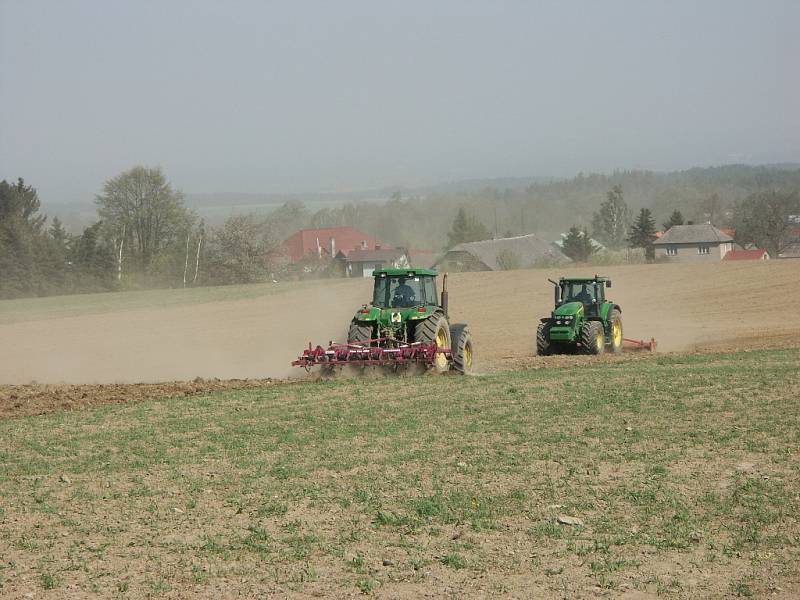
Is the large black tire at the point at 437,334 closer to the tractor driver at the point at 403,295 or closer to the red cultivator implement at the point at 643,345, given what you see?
the tractor driver at the point at 403,295

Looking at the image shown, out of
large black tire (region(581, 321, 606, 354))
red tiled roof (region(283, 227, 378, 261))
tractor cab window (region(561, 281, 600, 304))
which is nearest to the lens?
large black tire (region(581, 321, 606, 354))

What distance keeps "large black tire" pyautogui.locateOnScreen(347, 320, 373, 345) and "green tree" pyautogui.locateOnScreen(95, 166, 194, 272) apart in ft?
203

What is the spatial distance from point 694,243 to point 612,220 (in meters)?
41.9

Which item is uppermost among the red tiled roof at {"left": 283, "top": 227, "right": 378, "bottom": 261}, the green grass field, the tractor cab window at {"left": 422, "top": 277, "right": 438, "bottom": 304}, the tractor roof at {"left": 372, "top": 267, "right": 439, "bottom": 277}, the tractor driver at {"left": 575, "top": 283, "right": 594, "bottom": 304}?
the red tiled roof at {"left": 283, "top": 227, "right": 378, "bottom": 261}

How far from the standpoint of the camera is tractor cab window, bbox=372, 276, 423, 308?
22.0m

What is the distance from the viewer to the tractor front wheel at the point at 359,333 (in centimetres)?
2122

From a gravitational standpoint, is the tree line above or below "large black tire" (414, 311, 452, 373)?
above

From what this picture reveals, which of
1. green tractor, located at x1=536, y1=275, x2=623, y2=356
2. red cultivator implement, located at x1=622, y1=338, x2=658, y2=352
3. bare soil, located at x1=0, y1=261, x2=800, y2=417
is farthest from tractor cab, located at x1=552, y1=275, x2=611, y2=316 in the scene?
bare soil, located at x1=0, y1=261, x2=800, y2=417

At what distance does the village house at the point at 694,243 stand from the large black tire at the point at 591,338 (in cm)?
7651

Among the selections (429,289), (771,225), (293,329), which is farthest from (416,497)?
(771,225)

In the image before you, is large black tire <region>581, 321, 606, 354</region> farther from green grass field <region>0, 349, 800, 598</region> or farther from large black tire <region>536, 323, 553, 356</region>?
green grass field <region>0, 349, 800, 598</region>

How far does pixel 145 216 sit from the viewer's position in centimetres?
8319

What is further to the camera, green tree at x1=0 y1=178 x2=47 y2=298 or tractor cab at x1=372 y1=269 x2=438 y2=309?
green tree at x1=0 y1=178 x2=47 y2=298

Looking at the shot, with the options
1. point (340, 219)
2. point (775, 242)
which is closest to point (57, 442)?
point (775, 242)
